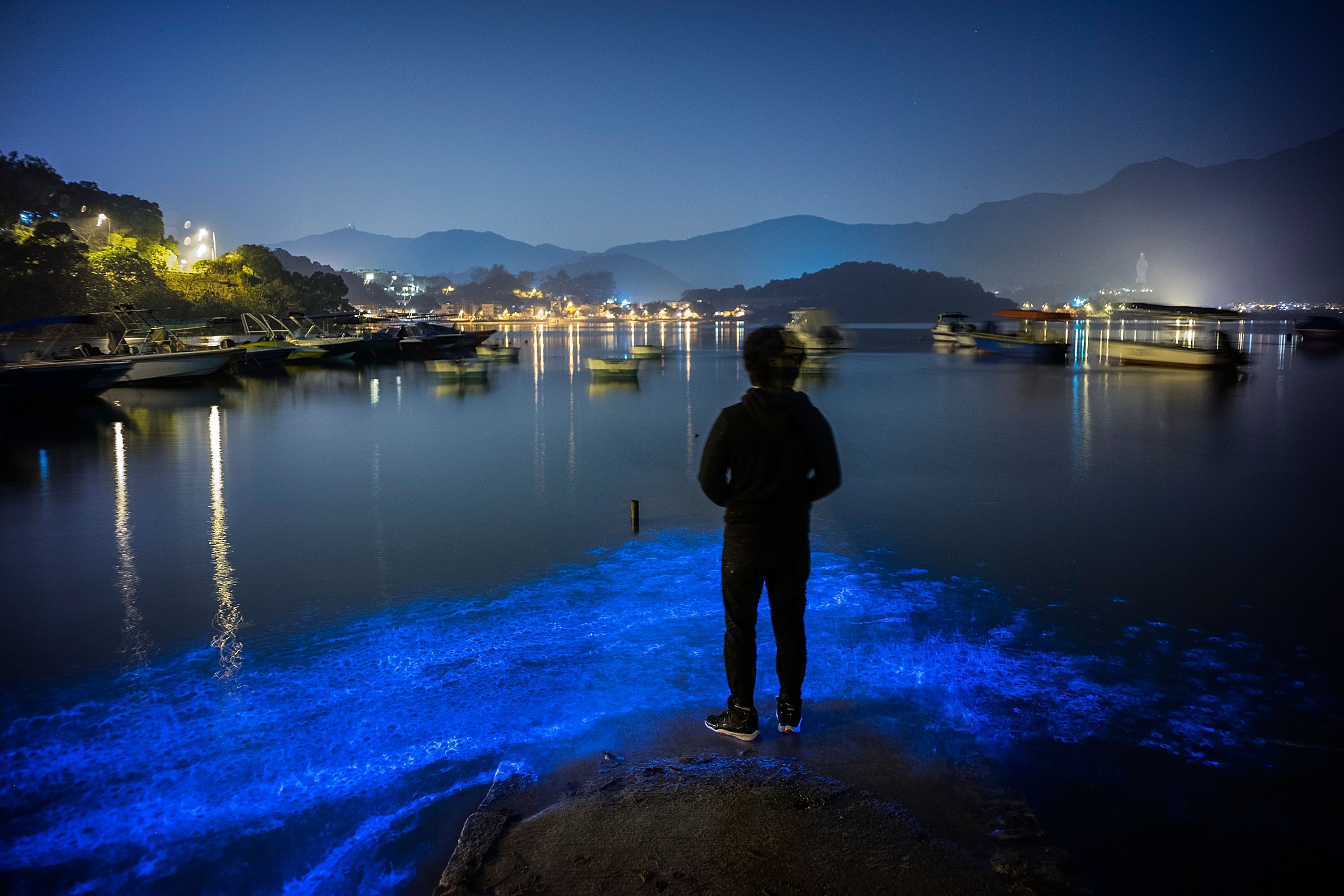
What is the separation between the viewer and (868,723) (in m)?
4.20

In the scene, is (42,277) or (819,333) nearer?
(42,277)

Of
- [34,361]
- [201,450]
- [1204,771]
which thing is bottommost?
[1204,771]

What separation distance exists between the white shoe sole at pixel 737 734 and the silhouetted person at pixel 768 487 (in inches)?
10.4

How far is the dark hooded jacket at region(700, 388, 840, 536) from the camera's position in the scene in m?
3.66

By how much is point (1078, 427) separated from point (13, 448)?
21.3m

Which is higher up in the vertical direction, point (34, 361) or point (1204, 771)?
point (34, 361)

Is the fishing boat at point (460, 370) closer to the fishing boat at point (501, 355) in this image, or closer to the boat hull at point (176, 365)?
the boat hull at point (176, 365)

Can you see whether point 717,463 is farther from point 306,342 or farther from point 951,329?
point 951,329

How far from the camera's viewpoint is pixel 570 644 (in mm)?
5441

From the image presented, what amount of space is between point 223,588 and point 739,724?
16.8 ft

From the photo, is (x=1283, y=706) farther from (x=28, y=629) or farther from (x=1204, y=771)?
(x=28, y=629)

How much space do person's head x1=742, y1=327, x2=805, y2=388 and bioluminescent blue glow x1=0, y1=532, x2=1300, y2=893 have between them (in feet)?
6.24

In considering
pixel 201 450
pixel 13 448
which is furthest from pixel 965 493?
pixel 13 448

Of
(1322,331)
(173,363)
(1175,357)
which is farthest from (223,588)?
(1322,331)
